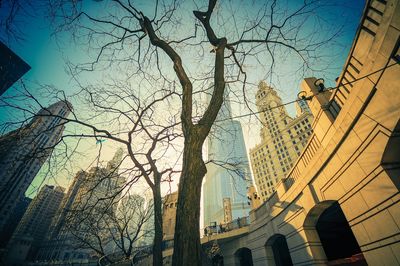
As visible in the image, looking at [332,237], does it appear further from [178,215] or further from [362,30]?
[178,215]

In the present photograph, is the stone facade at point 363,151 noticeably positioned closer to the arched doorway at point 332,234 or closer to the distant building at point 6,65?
the arched doorway at point 332,234

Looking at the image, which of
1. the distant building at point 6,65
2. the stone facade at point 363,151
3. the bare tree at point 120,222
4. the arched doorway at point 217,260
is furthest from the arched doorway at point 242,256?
the distant building at point 6,65

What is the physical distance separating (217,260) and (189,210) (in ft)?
67.5

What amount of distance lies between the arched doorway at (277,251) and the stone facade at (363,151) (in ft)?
11.5

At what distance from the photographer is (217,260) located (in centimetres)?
1900

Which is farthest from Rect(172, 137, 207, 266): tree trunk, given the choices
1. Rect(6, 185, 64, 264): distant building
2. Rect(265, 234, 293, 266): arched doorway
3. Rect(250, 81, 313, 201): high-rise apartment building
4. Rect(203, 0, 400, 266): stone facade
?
Rect(6, 185, 64, 264): distant building

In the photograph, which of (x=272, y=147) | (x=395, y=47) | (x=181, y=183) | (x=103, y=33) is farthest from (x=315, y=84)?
(x=272, y=147)

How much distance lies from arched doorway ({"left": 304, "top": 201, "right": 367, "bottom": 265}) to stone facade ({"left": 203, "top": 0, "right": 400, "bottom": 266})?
0.05m

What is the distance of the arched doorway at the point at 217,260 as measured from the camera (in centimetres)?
1867

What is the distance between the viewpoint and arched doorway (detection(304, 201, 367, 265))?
677cm

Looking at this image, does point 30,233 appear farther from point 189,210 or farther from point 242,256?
point 189,210

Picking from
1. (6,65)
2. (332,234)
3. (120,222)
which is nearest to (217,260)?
(120,222)

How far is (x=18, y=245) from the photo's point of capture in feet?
301

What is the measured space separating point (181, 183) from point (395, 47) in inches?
179
